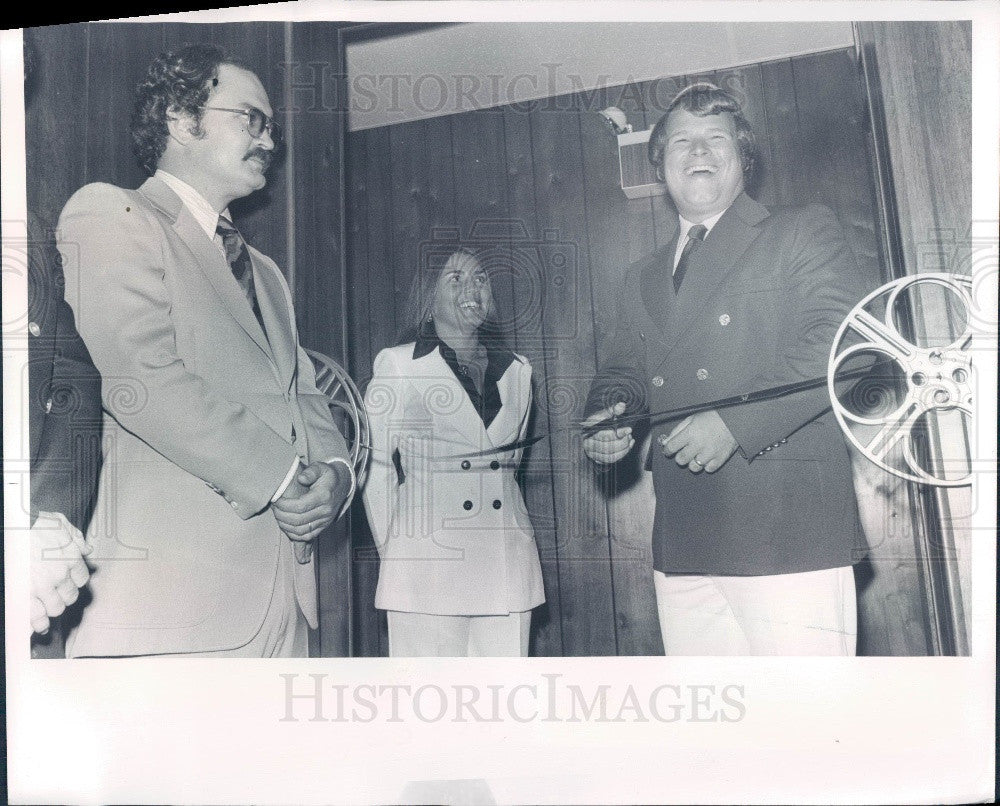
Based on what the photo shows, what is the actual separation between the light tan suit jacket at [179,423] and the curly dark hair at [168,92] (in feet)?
0.40

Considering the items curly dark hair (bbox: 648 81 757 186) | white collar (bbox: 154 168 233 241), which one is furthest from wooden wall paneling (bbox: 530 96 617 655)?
white collar (bbox: 154 168 233 241)

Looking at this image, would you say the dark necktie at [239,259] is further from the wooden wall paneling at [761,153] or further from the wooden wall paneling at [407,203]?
the wooden wall paneling at [761,153]

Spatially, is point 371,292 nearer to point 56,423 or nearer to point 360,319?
point 360,319

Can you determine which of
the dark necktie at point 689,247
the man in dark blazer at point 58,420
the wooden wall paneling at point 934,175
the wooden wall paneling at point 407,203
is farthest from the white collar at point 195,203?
the wooden wall paneling at point 934,175

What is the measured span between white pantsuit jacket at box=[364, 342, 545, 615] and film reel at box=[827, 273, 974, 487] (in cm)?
97

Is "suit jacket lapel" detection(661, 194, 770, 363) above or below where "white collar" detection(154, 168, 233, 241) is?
below

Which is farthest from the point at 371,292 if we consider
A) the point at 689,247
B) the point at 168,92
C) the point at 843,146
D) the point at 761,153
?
the point at 843,146

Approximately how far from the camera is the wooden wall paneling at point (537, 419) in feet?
10.9

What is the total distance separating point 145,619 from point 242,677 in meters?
0.33

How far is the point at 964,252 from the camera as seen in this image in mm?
3348

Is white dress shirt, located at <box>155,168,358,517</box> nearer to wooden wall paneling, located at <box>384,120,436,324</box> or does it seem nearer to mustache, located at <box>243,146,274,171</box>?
mustache, located at <box>243,146,274,171</box>

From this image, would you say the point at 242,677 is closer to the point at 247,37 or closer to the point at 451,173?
the point at 451,173

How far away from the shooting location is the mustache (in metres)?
3.33

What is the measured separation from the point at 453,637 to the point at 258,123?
164cm
